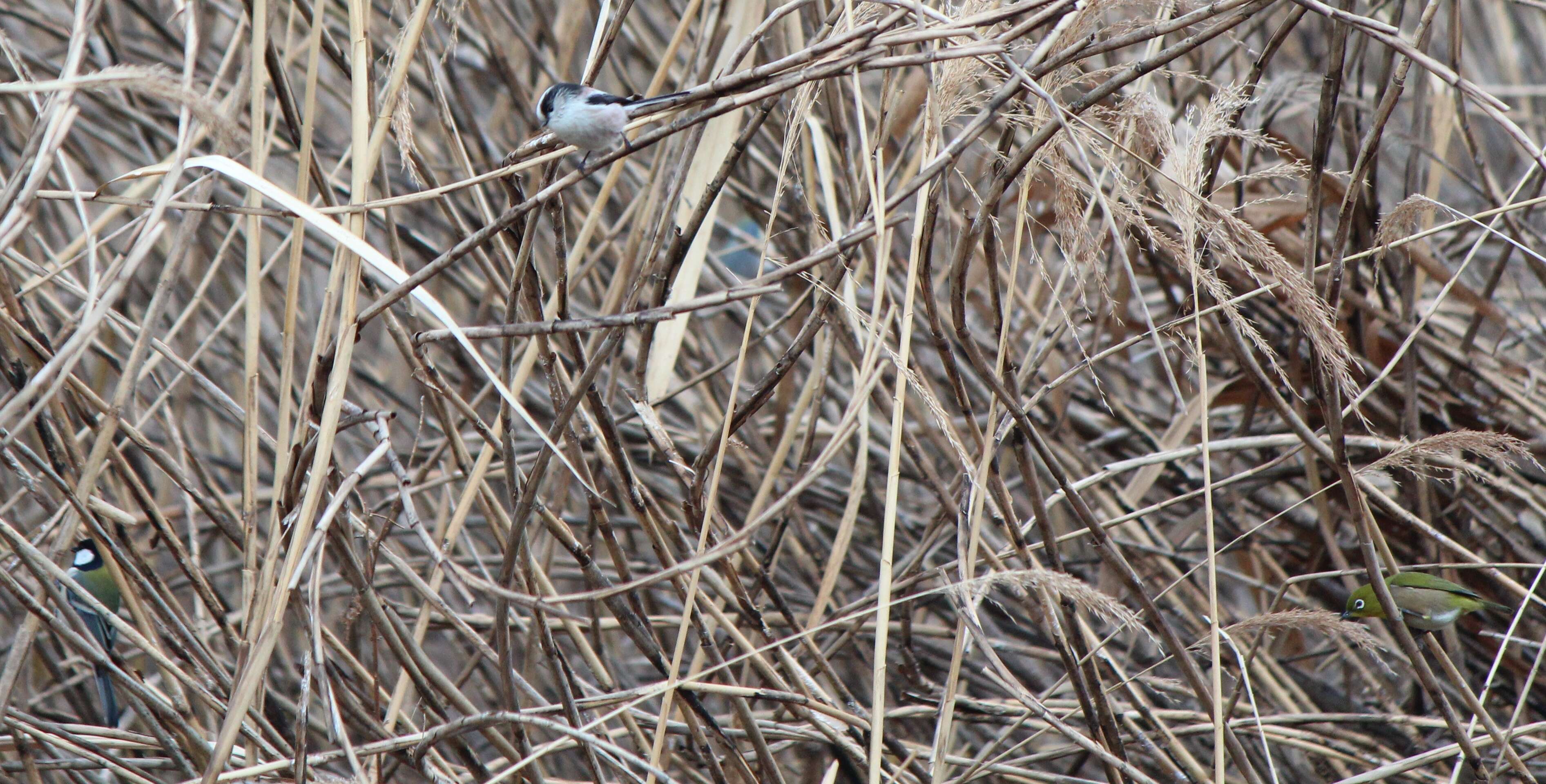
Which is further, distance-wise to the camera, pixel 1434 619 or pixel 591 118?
pixel 1434 619

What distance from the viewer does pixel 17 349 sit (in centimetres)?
128

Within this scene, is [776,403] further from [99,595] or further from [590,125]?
[99,595]

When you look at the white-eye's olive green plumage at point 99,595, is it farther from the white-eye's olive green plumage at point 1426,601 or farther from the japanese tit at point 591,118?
the white-eye's olive green plumage at point 1426,601

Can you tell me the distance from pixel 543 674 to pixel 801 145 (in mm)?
1486

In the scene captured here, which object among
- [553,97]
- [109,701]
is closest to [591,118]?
[553,97]

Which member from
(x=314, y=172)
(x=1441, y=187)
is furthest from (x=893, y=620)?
(x=1441, y=187)

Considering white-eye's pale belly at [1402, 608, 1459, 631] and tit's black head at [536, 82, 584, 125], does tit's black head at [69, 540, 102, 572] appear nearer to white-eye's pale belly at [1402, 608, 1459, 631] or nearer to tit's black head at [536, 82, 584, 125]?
tit's black head at [536, 82, 584, 125]

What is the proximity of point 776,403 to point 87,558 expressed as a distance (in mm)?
1286

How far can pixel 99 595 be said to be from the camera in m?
1.79

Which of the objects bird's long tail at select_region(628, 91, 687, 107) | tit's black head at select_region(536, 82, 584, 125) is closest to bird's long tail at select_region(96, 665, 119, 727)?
tit's black head at select_region(536, 82, 584, 125)

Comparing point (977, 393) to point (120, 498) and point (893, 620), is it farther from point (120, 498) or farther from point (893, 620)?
point (120, 498)

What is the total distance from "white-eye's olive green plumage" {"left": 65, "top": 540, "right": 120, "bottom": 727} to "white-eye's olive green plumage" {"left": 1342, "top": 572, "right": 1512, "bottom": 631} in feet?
5.53

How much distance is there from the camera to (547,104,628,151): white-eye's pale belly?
3.76ft

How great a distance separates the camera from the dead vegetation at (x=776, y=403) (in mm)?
1008
